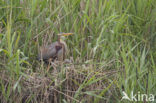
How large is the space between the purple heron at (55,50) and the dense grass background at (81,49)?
0.09 meters

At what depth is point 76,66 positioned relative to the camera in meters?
4.30

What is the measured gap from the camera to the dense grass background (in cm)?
408

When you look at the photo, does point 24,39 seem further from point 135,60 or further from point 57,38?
point 135,60

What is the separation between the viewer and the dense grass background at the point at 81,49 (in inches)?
161

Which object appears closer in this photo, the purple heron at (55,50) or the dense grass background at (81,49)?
the dense grass background at (81,49)

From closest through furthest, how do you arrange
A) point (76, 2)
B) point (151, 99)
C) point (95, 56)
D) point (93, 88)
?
1. point (151, 99)
2. point (93, 88)
3. point (95, 56)
4. point (76, 2)

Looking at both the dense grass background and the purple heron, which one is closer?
the dense grass background

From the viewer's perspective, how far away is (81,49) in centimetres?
456

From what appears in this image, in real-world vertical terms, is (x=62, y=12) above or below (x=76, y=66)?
above

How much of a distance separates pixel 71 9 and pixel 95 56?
73 cm

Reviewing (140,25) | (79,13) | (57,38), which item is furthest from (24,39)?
(140,25)

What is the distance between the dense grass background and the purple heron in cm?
9

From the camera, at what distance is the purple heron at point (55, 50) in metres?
4.66

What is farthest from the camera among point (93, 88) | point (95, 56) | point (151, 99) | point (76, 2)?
point (76, 2)
